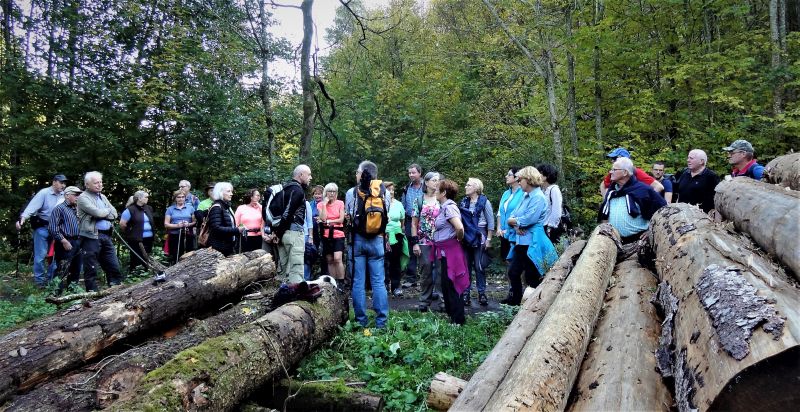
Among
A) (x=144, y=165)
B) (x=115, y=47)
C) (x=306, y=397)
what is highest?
(x=115, y=47)

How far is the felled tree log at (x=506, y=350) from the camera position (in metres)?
2.52

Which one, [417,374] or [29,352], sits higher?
[29,352]

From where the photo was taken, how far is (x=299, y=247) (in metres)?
6.97

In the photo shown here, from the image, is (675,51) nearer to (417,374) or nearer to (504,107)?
(504,107)

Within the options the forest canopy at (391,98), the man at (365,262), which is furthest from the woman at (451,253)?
the forest canopy at (391,98)

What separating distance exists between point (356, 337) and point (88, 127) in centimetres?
1241

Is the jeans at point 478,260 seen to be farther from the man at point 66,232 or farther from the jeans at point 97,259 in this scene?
the man at point 66,232

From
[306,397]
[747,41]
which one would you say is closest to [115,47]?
[306,397]

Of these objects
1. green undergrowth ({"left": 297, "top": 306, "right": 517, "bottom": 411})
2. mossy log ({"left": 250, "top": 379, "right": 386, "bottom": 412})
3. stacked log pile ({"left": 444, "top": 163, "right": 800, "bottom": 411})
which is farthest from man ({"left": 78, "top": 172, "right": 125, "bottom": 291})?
stacked log pile ({"left": 444, "top": 163, "right": 800, "bottom": 411})

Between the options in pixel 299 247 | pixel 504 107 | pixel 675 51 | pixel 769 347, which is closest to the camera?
pixel 769 347

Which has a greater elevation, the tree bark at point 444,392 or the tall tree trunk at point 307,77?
the tall tree trunk at point 307,77

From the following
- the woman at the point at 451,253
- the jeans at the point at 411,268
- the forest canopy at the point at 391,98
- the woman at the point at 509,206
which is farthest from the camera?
the forest canopy at the point at 391,98

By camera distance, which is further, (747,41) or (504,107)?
(504,107)

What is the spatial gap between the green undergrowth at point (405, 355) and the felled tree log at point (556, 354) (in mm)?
1431
